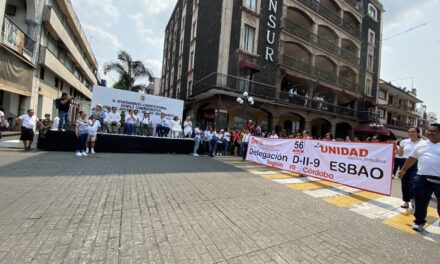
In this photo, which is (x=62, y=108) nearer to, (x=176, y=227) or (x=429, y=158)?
(x=176, y=227)

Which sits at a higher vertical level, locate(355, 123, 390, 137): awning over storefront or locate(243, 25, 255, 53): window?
locate(243, 25, 255, 53): window

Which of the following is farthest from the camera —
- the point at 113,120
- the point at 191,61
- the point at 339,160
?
the point at 191,61

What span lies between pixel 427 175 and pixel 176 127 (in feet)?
39.1

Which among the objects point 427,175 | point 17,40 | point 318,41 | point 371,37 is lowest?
point 427,175

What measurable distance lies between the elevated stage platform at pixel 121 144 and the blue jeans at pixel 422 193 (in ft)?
35.0

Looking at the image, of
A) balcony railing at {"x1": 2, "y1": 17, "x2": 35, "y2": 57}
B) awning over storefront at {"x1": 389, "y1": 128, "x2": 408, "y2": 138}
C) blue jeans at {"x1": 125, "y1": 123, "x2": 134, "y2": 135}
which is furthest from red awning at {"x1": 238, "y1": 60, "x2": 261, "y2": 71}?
awning over storefront at {"x1": 389, "y1": 128, "x2": 408, "y2": 138}

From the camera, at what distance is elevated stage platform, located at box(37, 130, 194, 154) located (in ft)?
32.5

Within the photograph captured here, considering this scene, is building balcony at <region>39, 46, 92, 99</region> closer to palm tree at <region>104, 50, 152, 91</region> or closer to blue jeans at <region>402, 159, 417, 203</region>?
palm tree at <region>104, 50, 152, 91</region>

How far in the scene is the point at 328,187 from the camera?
280 inches

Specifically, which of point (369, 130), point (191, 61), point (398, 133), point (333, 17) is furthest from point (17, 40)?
point (398, 133)

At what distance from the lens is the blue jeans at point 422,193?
377 cm

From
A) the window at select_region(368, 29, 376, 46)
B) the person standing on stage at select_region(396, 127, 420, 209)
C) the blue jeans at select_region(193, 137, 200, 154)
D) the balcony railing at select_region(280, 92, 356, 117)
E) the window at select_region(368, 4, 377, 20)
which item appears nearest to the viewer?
the person standing on stage at select_region(396, 127, 420, 209)

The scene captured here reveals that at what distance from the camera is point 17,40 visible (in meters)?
13.4

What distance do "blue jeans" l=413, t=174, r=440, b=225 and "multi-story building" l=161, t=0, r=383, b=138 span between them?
12.8 metres
